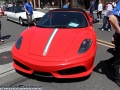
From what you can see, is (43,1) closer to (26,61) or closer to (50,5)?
(50,5)

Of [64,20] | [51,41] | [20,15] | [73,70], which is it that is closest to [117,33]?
[73,70]

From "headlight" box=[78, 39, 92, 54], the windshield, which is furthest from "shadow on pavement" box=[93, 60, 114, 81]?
the windshield

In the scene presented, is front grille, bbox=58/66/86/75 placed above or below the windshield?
below

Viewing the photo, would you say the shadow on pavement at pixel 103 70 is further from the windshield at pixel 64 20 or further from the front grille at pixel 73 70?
the windshield at pixel 64 20

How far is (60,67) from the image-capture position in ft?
9.87

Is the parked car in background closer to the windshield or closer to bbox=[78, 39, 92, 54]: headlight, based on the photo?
the windshield

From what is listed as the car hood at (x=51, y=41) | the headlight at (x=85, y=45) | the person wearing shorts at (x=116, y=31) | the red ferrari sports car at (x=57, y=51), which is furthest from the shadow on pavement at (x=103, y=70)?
the car hood at (x=51, y=41)

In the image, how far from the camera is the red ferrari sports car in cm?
306

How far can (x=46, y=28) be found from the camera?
428cm

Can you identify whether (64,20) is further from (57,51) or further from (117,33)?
(117,33)

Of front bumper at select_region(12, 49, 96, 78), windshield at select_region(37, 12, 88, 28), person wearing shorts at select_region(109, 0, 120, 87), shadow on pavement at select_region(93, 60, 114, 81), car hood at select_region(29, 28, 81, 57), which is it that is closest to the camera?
person wearing shorts at select_region(109, 0, 120, 87)

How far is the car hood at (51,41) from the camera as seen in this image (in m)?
3.32

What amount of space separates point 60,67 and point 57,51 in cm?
41

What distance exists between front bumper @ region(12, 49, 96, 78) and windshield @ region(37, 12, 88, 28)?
1.34 meters
